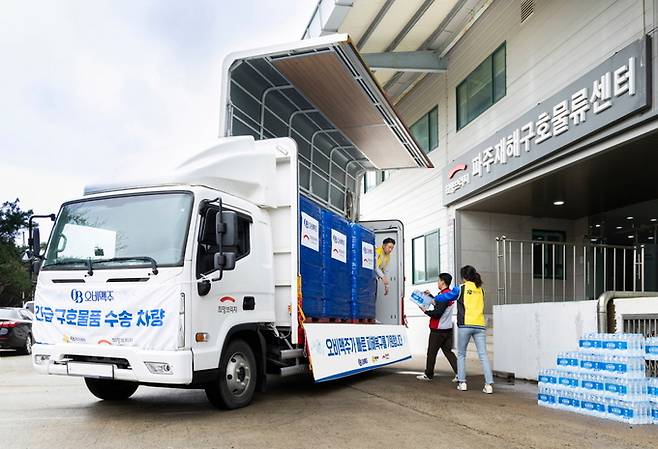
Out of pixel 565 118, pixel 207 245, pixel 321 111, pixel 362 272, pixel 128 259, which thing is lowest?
pixel 362 272

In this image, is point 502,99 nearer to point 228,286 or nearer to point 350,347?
point 350,347

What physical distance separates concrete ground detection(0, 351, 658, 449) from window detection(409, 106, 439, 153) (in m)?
10.5

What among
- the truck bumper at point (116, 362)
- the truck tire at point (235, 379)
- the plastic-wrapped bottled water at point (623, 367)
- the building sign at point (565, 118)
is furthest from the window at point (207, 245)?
the building sign at point (565, 118)

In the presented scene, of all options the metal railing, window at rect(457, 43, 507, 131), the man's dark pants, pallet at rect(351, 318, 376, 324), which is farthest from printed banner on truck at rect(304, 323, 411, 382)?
window at rect(457, 43, 507, 131)

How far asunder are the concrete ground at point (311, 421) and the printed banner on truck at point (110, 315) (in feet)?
2.81

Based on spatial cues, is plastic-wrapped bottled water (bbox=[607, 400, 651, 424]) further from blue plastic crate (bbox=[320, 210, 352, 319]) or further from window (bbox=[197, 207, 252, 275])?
window (bbox=[197, 207, 252, 275])

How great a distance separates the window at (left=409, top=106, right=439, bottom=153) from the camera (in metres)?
18.3

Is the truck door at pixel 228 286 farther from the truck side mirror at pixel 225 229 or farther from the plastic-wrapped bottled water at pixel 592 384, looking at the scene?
the plastic-wrapped bottled water at pixel 592 384

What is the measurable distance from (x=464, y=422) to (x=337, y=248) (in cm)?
361

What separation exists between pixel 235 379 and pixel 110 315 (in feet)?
5.22

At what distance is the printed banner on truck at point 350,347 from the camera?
811cm

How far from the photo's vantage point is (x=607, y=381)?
6707 millimetres

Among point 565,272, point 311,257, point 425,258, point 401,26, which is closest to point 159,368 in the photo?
point 311,257

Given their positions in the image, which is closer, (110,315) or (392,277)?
(110,315)
